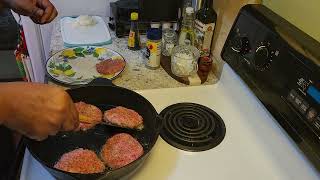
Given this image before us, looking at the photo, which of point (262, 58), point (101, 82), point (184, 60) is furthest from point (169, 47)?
point (262, 58)

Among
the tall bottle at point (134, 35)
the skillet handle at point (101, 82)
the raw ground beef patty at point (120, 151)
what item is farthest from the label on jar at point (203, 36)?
the raw ground beef patty at point (120, 151)

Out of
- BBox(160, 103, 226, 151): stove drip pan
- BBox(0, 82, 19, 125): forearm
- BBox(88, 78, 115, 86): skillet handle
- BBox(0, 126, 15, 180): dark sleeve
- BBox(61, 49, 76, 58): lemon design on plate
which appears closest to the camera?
BBox(0, 82, 19, 125): forearm

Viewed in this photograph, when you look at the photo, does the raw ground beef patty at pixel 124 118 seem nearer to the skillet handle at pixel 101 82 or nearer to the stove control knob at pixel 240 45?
the skillet handle at pixel 101 82

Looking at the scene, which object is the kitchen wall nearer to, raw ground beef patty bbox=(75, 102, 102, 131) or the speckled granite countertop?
the speckled granite countertop

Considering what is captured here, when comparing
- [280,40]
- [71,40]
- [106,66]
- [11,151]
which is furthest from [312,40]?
[11,151]

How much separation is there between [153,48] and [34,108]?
0.57 metres

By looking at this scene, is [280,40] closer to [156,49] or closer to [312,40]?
[312,40]

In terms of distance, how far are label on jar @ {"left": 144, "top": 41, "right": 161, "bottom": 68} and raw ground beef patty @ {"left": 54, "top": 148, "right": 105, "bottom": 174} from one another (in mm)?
458

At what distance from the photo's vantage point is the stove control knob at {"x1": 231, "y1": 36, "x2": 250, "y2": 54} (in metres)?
0.86

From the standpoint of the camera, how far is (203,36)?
1087 millimetres

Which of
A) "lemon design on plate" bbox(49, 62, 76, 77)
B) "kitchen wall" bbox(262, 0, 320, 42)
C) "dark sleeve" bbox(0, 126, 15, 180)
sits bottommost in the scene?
"dark sleeve" bbox(0, 126, 15, 180)

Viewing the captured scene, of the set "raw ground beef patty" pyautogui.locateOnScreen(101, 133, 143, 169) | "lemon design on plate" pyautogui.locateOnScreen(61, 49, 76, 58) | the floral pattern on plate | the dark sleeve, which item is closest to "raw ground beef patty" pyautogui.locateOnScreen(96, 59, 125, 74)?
the floral pattern on plate

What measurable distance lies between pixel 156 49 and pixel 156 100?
8.0 inches

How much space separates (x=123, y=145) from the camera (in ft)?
2.49
